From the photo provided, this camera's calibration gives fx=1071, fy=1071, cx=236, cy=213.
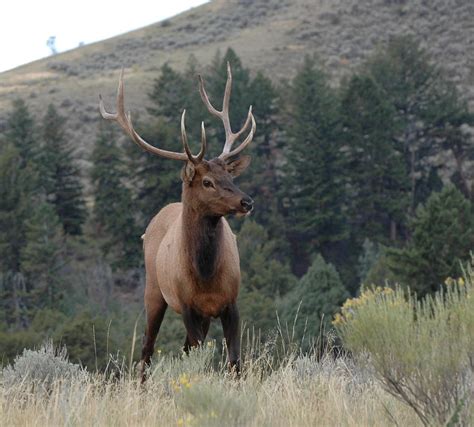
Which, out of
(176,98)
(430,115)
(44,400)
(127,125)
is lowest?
(430,115)

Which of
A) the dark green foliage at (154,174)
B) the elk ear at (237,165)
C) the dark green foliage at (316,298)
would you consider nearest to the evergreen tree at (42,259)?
the dark green foliage at (154,174)

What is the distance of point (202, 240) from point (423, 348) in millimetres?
3461

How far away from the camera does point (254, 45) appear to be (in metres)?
80.8

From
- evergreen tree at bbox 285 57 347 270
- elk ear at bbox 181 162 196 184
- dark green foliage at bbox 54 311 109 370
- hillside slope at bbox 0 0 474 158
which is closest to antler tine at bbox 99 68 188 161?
elk ear at bbox 181 162 196 184

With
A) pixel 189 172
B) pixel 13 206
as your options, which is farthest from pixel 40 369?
pixel 13 206

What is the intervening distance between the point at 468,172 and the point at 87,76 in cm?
3277

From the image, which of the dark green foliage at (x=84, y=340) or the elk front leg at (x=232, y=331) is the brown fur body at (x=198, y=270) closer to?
the elk front leg at (x=232, y=331)

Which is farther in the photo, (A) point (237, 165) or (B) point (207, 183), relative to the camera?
(A) point (237, 165)

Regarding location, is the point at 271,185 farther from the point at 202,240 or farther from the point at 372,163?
the point at 202,240

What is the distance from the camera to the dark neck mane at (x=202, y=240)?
27.3 ft

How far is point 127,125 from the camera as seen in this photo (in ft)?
30.1

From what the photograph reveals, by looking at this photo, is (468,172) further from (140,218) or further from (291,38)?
(291,38)

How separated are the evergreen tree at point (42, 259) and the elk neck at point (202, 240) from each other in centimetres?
3596

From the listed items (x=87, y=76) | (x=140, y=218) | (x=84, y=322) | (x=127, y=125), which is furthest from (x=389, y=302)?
(x=87, y=76)
